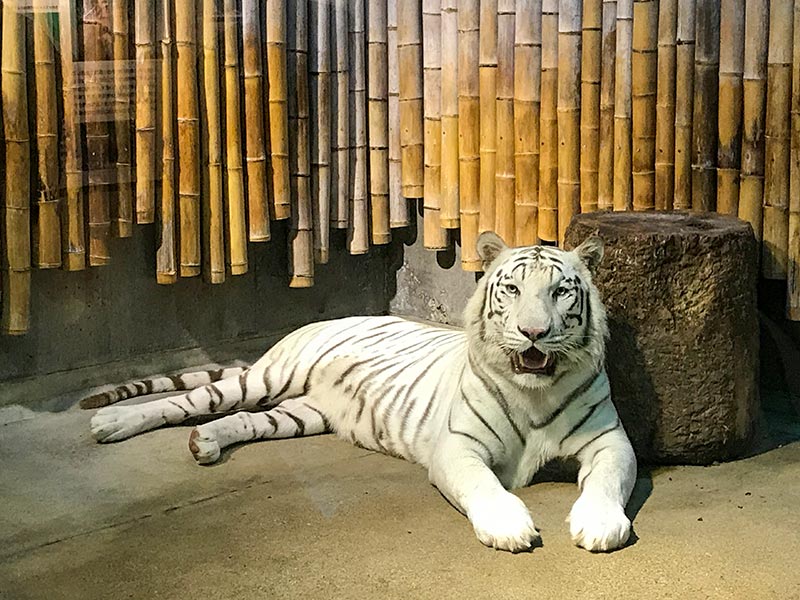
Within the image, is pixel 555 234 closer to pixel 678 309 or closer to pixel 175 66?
pixel 678 309

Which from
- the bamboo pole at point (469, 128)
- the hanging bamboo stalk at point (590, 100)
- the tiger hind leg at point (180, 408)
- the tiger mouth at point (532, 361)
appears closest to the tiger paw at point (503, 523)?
the tiger mouth at point (532, 361)

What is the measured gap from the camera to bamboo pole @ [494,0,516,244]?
4590mm

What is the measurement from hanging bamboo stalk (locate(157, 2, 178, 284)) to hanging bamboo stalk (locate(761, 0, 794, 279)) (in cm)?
207

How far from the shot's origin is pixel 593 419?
3.54 m

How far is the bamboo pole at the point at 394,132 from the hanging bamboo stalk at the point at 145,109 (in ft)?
3.46

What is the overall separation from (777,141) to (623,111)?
562mm

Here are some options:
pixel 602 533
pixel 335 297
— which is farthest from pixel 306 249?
pixel 602 533

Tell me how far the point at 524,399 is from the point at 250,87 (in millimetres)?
1788

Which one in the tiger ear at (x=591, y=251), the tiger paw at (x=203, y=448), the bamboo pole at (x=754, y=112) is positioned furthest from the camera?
the bamboo pole at (x=754, y=112)

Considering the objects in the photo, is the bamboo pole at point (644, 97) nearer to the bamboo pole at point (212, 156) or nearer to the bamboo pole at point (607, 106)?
the bamboo pole at point (607, 106)

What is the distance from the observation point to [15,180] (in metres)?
4.13

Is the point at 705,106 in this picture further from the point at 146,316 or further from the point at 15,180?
the point at 15,180

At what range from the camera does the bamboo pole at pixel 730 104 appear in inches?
158

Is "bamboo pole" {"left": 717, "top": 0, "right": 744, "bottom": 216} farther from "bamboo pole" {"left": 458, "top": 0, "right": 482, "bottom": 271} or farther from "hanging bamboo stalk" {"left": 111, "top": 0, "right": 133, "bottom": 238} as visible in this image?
"hanging bamboo stalk" {"left": 111, "top": 0, "right": 133, "bottom": 238}
